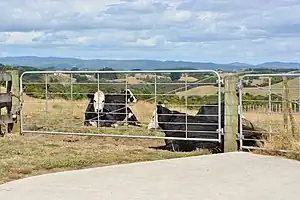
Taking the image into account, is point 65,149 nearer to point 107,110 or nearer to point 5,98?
point 5,98

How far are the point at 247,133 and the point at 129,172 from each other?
3083mm

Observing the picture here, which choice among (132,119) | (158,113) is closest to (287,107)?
(158,113)

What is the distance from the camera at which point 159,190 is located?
23.0ft

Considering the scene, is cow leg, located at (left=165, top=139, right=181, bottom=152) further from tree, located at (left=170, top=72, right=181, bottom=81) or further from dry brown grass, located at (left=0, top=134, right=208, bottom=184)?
tree, located at (left=170, top=72, right=181, bottom=81)

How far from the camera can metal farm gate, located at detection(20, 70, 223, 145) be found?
11.4 meters

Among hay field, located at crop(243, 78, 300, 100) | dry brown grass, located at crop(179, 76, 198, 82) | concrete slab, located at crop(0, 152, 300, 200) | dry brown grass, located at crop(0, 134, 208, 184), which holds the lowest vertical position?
concrete slab, located at crop(0, 152, 300, 200)

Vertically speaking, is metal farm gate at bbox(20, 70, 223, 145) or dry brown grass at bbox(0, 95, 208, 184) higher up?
metal farm gate at bbox(20, 70, 223, 145)

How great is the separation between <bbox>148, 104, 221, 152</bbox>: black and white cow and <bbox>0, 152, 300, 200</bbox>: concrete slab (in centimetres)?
182

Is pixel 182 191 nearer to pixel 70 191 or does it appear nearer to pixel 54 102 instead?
pixel 70 191

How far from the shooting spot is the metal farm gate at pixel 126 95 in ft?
37.3

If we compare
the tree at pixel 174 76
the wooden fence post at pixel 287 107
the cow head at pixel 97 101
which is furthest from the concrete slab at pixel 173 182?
the cow head at pixel 97 101

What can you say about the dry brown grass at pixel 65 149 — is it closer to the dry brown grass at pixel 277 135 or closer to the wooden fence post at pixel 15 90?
the wooden fence post at pixel 15 90

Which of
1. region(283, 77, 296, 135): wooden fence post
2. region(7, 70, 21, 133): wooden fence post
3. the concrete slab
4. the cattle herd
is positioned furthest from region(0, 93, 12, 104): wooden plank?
region(283, 77, 296, 135): wooden fence post

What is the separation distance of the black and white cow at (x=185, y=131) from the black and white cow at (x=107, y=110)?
6.03 feet
